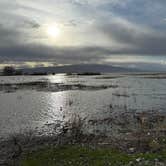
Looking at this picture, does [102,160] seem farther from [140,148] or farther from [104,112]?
[104,112]

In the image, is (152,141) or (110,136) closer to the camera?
(152,141)

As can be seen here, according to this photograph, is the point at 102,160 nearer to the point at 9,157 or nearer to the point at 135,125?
the point at 9,157

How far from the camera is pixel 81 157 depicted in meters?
13.1

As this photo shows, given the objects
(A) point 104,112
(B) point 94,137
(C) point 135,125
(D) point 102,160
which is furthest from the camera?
(A) point 104,112

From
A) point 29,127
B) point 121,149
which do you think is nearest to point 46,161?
point 121,149

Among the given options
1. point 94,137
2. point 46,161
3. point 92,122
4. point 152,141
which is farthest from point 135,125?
point 46,161

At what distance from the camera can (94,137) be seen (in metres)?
18.0

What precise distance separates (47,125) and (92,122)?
4.08 meters

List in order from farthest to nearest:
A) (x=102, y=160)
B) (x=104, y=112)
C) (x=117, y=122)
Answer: (x=104, y=112), (x=117, y=122), (x=102, y=160)

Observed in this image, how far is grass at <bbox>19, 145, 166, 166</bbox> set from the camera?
12273mm

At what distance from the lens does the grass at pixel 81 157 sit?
40.3 ft

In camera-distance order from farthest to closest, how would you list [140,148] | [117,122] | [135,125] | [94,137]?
[117,122] < [135,125] < [94,137] < [140,148]

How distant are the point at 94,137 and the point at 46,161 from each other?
5.61 m

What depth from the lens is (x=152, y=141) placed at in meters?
15.1
